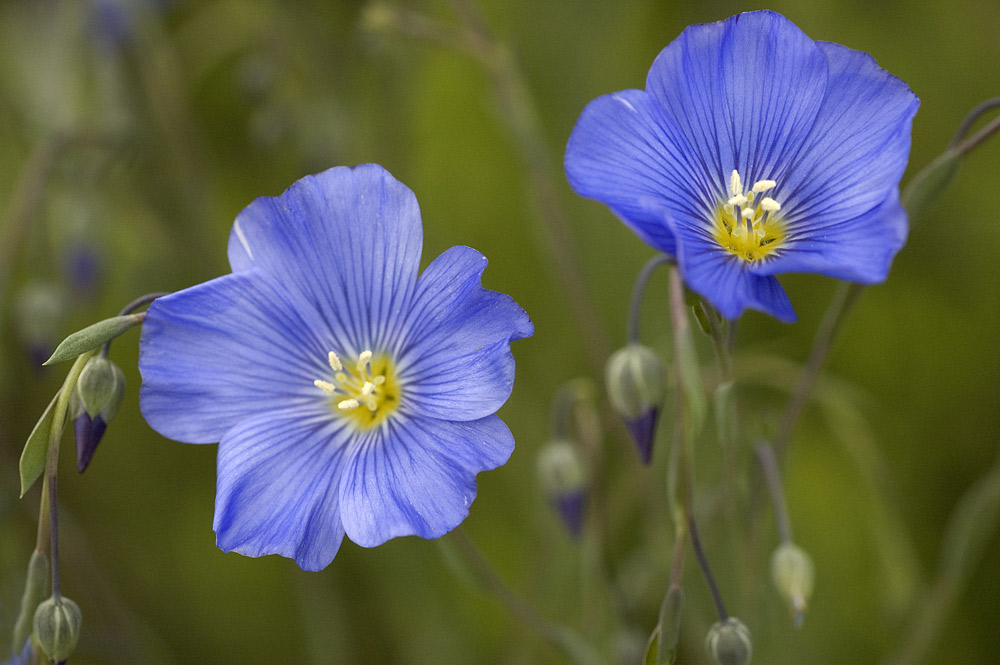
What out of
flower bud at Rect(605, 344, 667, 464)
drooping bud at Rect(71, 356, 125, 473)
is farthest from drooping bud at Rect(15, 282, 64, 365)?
flower bud at Rect(605, 344, 667, 464)

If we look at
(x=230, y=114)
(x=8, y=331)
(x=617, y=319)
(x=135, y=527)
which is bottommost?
(x=135, y=527)

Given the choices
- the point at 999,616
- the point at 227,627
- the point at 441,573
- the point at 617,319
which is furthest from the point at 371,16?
the point at 999,616

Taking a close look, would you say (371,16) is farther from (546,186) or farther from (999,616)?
(999,616)

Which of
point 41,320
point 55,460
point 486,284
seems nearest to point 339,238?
point 55,460

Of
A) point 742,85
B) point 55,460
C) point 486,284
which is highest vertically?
point 742,85

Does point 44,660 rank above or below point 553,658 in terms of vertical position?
above

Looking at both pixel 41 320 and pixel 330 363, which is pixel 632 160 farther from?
pixel 41 320
